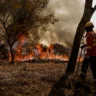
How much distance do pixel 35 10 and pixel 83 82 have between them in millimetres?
17064

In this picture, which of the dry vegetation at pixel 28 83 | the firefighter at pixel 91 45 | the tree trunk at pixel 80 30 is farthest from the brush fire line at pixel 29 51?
the firefighter at pixel 91 45

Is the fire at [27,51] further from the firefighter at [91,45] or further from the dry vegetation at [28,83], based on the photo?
the firefighter at [91,45]

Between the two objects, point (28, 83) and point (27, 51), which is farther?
point (27, 51)

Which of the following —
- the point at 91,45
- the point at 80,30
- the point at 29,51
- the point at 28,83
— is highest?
the point at 80,30

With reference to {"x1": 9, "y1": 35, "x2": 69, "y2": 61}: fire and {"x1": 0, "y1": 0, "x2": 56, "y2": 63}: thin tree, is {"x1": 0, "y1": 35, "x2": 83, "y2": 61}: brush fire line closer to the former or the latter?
{"x1": 9, "y1": 35, "x2": 69, "y2": 61}: fire

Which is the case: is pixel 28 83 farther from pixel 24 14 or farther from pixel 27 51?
pixel 27 51

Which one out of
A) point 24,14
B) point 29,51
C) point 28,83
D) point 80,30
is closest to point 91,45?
point 80,30

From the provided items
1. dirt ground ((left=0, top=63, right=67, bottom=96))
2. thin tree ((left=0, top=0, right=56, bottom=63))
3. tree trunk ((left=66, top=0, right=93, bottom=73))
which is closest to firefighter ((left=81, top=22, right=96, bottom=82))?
dirt ground ((left=0, top=63, right=67, bottom=96))

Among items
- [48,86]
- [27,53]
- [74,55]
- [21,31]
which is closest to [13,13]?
[21,31]

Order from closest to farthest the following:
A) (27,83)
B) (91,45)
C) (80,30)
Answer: (91,45), (27,83), (80,30)

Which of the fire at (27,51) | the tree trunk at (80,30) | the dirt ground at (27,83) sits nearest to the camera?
the dirt ground at (27,83)

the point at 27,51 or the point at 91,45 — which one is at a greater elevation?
the point at 91,45

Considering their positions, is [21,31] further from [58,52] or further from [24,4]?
[58,52]

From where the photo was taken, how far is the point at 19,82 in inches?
481
